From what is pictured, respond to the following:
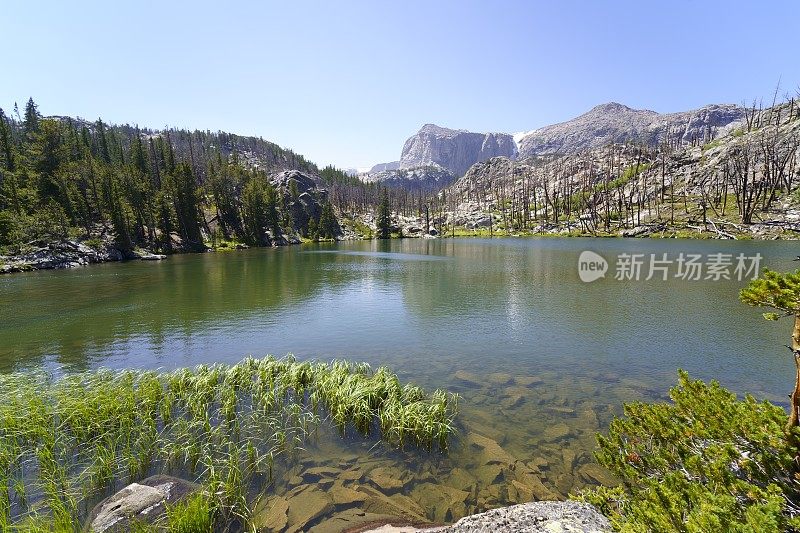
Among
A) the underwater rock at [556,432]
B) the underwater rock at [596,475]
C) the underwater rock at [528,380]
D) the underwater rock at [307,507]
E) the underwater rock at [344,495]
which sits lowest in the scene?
the underwater rock at [556,432]

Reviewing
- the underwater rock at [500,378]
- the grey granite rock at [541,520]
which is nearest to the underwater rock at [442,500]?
the grey granite rock at [541,520]

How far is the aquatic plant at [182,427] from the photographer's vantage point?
9.71m

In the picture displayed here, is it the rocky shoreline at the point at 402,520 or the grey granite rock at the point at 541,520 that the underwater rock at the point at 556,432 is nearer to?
the rocky shoreline at the point at 402,520

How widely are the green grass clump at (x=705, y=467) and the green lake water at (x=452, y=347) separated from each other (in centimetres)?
417

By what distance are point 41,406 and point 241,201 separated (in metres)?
142

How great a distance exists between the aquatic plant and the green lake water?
3.34 ft

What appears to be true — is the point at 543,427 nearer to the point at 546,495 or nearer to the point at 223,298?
the point at 546,495

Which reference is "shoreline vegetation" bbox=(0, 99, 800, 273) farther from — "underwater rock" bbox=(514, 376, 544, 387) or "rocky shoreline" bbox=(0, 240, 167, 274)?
"underwater rock" bbox=(514, 376, 544, 387)

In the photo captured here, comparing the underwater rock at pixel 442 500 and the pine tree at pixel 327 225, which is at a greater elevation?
the pine tree at pixel 327 225

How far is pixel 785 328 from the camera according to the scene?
26.0 meters

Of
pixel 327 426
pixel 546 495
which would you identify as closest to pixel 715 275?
pixel 546 495

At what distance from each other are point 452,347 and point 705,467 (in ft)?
60.9

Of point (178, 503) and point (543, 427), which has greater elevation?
point (178, 503)

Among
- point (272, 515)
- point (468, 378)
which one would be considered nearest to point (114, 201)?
point (468, 378)
